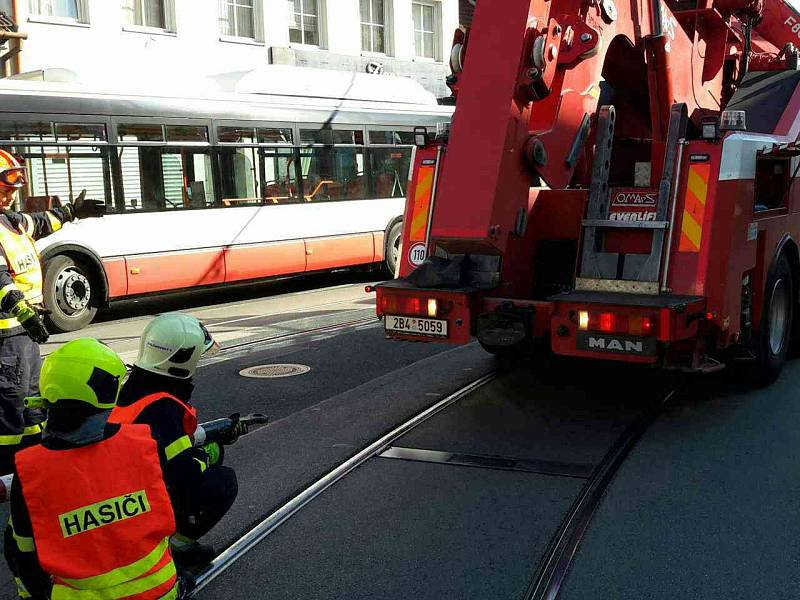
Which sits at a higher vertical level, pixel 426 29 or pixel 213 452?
pixel 426 29

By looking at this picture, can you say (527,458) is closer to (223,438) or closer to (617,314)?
(617,314)

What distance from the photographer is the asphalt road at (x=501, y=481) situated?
409cm

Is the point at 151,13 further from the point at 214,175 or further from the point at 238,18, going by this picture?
the point at 214,175

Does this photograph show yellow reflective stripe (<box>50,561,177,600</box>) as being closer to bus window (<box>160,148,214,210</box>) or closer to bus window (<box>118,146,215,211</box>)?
bus window (<box>118,146,215,211</box>)

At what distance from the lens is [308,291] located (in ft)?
49.1

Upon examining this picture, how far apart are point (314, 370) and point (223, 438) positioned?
477 centimetres

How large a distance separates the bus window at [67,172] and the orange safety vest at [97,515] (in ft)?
31.3

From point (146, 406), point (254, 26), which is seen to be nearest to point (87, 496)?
point (146, 406)

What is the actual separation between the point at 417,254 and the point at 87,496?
177 inches

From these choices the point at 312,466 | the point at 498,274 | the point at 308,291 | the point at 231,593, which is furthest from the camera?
the point at 308,291

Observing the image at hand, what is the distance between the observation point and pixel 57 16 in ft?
62.4

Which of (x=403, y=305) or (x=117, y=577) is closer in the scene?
(x=117, y=577)

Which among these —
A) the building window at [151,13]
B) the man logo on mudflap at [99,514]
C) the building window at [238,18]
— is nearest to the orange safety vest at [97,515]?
the man logo on mudflap at [99,514]

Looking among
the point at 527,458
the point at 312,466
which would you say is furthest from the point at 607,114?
the point at 312,466
